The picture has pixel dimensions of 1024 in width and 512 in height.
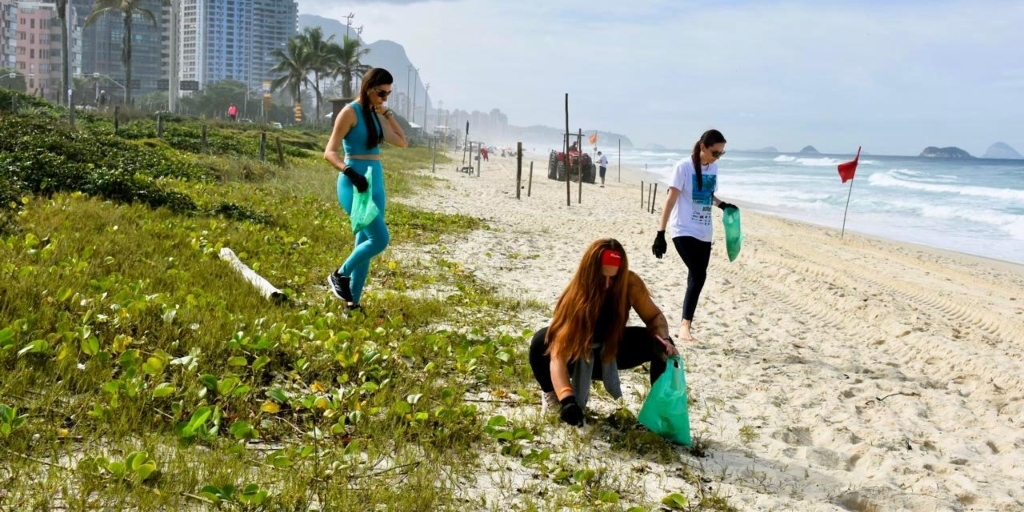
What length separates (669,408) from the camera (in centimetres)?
408

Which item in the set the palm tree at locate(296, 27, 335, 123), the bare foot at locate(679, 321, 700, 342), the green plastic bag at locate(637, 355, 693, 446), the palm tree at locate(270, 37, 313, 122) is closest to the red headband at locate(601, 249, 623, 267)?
the green plastic bag at locate(637, 355, 693, 446)

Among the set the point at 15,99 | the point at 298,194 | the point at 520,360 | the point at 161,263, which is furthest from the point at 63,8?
the point at 520,360

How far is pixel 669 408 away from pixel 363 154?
2807 mm

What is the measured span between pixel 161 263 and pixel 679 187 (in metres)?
4.17

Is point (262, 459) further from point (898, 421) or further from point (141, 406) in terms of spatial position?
point (898, 421)

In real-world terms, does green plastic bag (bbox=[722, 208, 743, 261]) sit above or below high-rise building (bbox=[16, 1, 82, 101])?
below

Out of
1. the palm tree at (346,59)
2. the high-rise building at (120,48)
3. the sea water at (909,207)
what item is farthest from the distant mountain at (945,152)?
the high-rise building at (120,48)

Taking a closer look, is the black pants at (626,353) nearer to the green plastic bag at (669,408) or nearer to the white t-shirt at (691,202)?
the green plastic bag at (669,408)

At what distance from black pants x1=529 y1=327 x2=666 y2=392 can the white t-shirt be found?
6.93ft

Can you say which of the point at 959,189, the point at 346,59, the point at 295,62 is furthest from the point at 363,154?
the point at 295,62

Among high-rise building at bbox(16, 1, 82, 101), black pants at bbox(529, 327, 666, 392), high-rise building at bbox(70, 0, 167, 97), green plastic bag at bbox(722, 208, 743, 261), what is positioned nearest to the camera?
black pants at bbox(529, 327, 666, 392)

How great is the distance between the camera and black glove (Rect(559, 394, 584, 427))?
4.03 metres

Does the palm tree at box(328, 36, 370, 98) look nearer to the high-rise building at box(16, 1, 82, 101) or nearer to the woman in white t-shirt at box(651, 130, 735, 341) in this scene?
the woman in white t-shirt at box(651, 130, 735, 341)

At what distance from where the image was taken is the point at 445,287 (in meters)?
7.80
